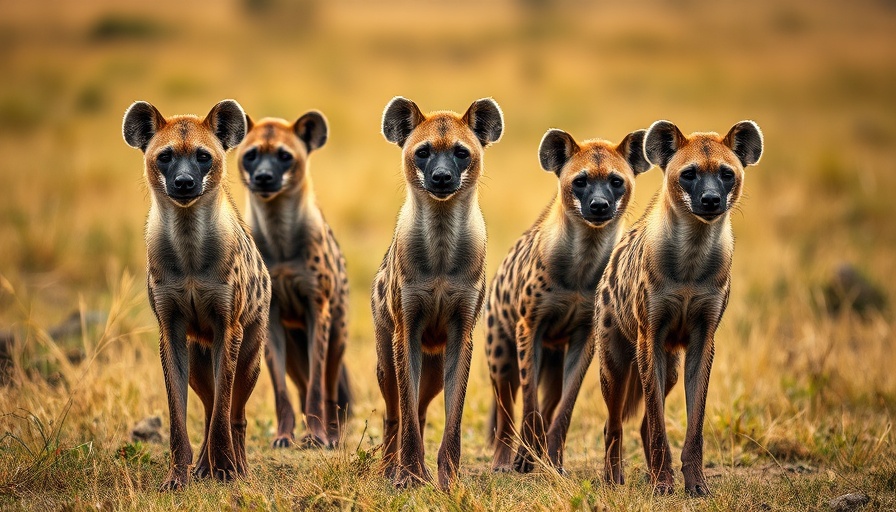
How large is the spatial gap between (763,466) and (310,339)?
328 centimetres

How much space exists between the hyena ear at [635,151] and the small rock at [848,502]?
8.02 feet

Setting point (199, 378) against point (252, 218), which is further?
point (252, 218)

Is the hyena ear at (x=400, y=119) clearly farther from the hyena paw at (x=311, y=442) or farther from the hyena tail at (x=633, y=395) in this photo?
the hyena paw at (x=311, y=442)

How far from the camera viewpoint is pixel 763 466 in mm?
7418

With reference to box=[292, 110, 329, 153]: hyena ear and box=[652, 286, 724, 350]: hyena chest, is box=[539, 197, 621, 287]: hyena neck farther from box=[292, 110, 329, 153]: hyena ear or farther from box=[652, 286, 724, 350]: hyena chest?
box=[292, 110, 329, 153]: hyena ear

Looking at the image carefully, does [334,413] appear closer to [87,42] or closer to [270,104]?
[270,104]

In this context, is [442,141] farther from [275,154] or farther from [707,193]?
[275,154]

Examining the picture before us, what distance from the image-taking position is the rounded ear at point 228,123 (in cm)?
664

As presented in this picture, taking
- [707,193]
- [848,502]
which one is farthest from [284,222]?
[848,502]

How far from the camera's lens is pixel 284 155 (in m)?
8.52

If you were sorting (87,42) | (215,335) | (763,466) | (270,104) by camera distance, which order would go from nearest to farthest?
(215,335)
(763,466)
(270,104)
(87,42)

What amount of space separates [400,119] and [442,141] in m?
0.43

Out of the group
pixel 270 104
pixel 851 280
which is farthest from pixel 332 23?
pixel 851 280

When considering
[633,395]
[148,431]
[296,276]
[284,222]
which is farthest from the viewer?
[284,222]
